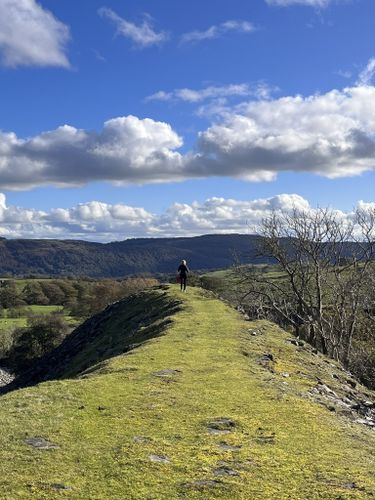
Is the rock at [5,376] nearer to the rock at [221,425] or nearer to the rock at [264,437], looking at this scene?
the rock at [221,425]

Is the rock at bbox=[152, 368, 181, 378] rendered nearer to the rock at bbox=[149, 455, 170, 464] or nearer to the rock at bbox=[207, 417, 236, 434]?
the rock at bbox=[207, 417, 236, 434]

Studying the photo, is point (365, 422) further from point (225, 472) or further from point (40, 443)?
point (40, 443)

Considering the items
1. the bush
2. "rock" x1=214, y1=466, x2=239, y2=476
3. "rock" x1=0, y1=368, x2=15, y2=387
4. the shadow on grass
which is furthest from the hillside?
"rock" x1=0, y1=368, x2=15, y2=387

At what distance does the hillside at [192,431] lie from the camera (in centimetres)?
952

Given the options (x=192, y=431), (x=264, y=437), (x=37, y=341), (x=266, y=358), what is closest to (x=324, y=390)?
(x=266, y=358)

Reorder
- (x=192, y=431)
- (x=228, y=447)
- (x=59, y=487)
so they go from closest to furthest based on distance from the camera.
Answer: (x=59, y=487) → (x=228, y=447) → (x=192, y=431)

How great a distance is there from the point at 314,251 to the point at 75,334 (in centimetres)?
2824

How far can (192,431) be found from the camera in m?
12.8

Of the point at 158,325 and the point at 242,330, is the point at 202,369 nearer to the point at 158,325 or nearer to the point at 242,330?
the point at 242,330

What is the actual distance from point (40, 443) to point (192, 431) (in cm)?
367

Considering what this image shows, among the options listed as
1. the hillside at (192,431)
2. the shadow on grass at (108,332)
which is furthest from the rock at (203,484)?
the shadow on grass at (108,332)

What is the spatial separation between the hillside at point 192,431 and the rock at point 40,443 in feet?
0.07

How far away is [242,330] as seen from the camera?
101 feet

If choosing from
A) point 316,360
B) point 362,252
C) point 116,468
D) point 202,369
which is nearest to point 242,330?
point 316,360
